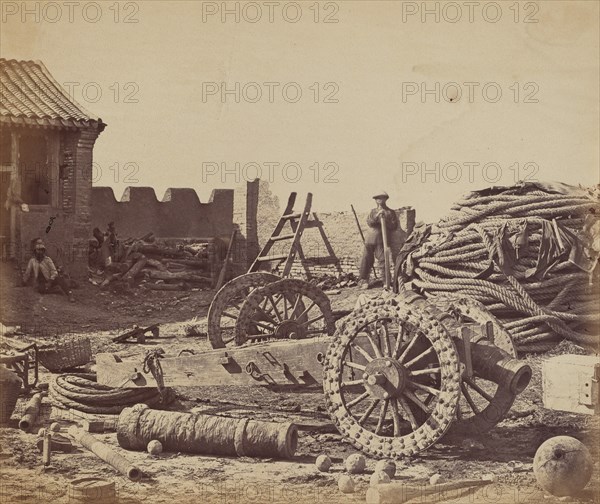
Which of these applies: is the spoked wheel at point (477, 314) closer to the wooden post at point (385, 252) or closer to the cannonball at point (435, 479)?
the cannonball at point (435, 479)

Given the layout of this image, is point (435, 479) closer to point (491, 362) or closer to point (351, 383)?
point (351, 383)

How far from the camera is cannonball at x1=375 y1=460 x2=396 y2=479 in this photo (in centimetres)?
575

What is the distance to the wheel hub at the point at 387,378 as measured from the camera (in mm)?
6035

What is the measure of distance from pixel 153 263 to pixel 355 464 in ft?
46.9

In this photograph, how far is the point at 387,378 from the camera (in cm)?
606

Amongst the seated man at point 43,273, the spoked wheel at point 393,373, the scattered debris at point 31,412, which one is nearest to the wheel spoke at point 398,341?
the spoked wheel at point 393,373

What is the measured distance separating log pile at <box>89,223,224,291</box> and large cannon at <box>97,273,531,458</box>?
34.1ft

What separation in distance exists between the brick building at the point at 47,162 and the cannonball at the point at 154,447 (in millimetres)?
9575

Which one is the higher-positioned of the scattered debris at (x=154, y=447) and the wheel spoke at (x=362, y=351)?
the wheel spoke at (x=362, y=351)

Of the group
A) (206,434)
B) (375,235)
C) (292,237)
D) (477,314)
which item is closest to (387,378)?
(206,434)

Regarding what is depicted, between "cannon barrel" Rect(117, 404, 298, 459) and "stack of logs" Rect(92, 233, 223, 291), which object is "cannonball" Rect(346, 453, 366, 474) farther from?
"stack of logs" Rect(92, 233, 223, 291)

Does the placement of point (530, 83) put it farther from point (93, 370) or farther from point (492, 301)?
point (93, 370)

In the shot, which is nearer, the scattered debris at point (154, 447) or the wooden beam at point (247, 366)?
the scattered debris at point (154, 447)

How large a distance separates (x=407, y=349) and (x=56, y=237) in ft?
36.8
